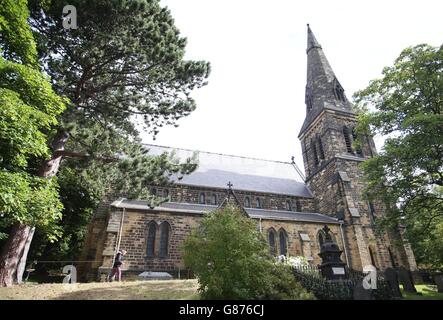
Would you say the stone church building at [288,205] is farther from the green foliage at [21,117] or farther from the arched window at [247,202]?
the green foliage at [21,117]

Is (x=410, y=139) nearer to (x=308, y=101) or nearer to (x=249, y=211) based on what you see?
(x=249, y=211)

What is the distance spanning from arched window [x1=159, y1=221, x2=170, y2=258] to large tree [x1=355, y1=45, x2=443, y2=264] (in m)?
12.8

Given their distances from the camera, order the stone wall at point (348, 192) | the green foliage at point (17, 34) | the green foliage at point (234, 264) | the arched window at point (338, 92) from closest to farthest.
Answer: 1. the green foliage at point (17, 34)
2. the green foliage at point (234, 264)
3. the stone wall at point (348, 192)
4. the arched window at point (338, 92)

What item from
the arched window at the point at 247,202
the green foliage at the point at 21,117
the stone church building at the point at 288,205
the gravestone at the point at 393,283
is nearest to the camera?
the green foliage at the point at 21,117

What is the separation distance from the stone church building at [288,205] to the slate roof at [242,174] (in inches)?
4.3

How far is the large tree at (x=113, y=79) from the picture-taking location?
9.81 m

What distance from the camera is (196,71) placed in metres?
11.9

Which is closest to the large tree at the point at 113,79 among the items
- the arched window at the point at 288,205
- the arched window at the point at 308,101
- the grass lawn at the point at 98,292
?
the grass lawn at the point at 98,292

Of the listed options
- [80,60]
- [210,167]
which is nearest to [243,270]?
[80,60]

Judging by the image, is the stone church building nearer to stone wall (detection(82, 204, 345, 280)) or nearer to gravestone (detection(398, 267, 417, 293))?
stone wall (detection(82, 204, 345, 280))

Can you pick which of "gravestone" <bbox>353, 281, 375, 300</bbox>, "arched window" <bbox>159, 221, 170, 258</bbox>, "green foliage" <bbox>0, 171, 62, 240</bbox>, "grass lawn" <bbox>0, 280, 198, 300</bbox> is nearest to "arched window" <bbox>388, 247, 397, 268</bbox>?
"gravestone" <bbox>353, 281, 375, 300</bbox>

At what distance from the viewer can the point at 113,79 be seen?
12.0m

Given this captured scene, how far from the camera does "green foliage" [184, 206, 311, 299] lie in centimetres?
796

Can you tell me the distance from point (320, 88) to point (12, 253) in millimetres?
29622
